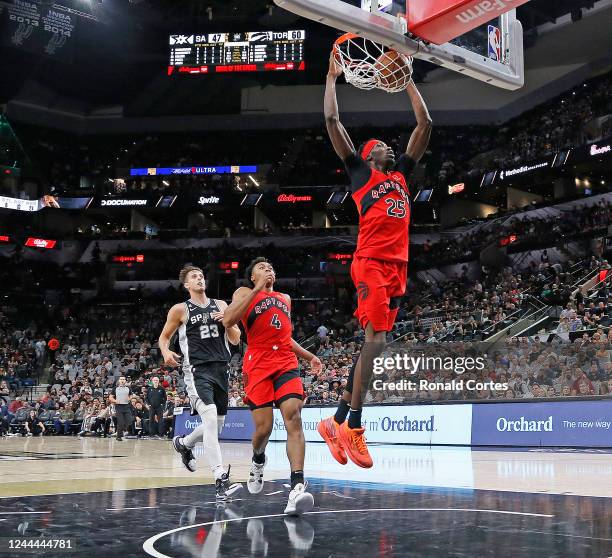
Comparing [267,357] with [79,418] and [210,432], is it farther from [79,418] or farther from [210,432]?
[79,418]

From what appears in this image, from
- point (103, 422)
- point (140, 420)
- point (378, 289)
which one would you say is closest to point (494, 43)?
point (378, 289)

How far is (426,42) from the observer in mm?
5574

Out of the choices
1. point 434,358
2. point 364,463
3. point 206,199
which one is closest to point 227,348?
point 364,463

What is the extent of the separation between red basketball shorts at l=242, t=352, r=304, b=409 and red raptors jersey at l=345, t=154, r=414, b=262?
1304 mm

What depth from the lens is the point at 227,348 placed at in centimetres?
752

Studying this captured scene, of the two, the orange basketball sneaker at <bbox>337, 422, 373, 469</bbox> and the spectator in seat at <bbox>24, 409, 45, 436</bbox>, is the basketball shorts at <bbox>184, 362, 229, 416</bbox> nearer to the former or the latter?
the orange basketball sneaker at <bbox>337, 422, 373, 469</bbox>

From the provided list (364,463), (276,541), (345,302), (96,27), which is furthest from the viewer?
(345,302)

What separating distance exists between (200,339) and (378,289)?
100 inches

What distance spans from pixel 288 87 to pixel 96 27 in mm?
11952

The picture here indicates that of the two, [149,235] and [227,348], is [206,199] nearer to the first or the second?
[149,235]

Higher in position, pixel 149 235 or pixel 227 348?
pixel 149 235

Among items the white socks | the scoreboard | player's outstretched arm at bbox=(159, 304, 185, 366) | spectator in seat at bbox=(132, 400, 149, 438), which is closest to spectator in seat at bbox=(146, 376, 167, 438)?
spectator in seat at bbox=(132, 400, 149, 438)

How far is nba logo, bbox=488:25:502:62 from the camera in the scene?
621cm

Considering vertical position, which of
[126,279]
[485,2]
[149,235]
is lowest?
[485,2]
